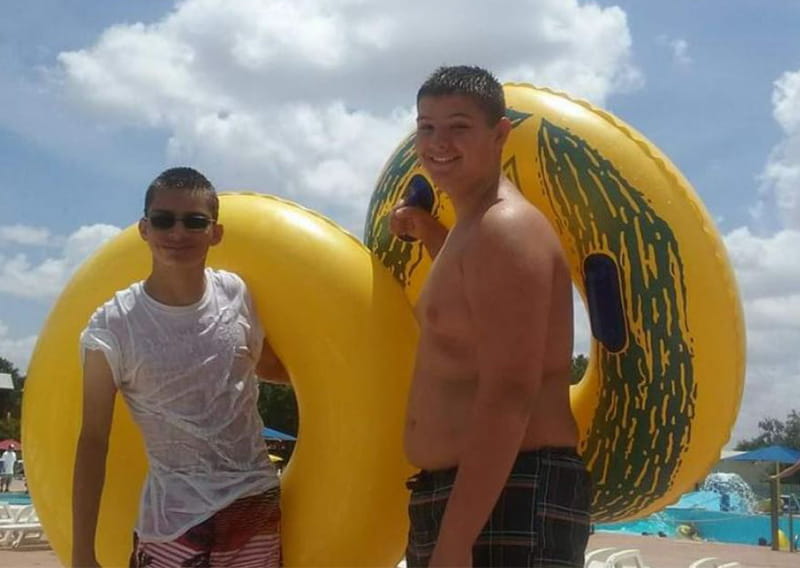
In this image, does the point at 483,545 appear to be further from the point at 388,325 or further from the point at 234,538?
the point at 388,325

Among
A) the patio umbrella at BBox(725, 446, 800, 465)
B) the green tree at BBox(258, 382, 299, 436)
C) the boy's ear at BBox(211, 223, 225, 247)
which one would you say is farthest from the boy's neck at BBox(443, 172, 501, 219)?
the green tree at BBox(258, 382, 299, 436)

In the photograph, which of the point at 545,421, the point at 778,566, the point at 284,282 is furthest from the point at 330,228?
the point at 778,566

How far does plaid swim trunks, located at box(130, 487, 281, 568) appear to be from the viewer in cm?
238

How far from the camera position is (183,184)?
2473mm

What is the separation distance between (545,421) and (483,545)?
11.3 inches

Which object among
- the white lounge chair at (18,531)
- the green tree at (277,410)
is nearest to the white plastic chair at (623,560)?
the white lounge chair at (18,531)

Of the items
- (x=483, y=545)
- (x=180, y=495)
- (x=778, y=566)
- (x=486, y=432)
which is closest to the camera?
(x=486, y=432)

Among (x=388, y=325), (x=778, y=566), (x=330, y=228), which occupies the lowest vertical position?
(x=778, y=566)

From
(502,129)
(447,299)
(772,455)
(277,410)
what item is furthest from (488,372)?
(277,410)

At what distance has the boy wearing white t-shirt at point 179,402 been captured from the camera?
2389mm

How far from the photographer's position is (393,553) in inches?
110

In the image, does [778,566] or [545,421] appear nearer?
[545,421]

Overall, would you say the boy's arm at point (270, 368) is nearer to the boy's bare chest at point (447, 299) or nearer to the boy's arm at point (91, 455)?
the boy's arm at point (91, 455)

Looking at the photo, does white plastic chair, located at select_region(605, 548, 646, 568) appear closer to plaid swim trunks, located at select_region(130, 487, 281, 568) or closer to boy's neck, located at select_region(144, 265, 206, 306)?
plaid swim trunks, located at select_region(130, 487, 281, 568)
